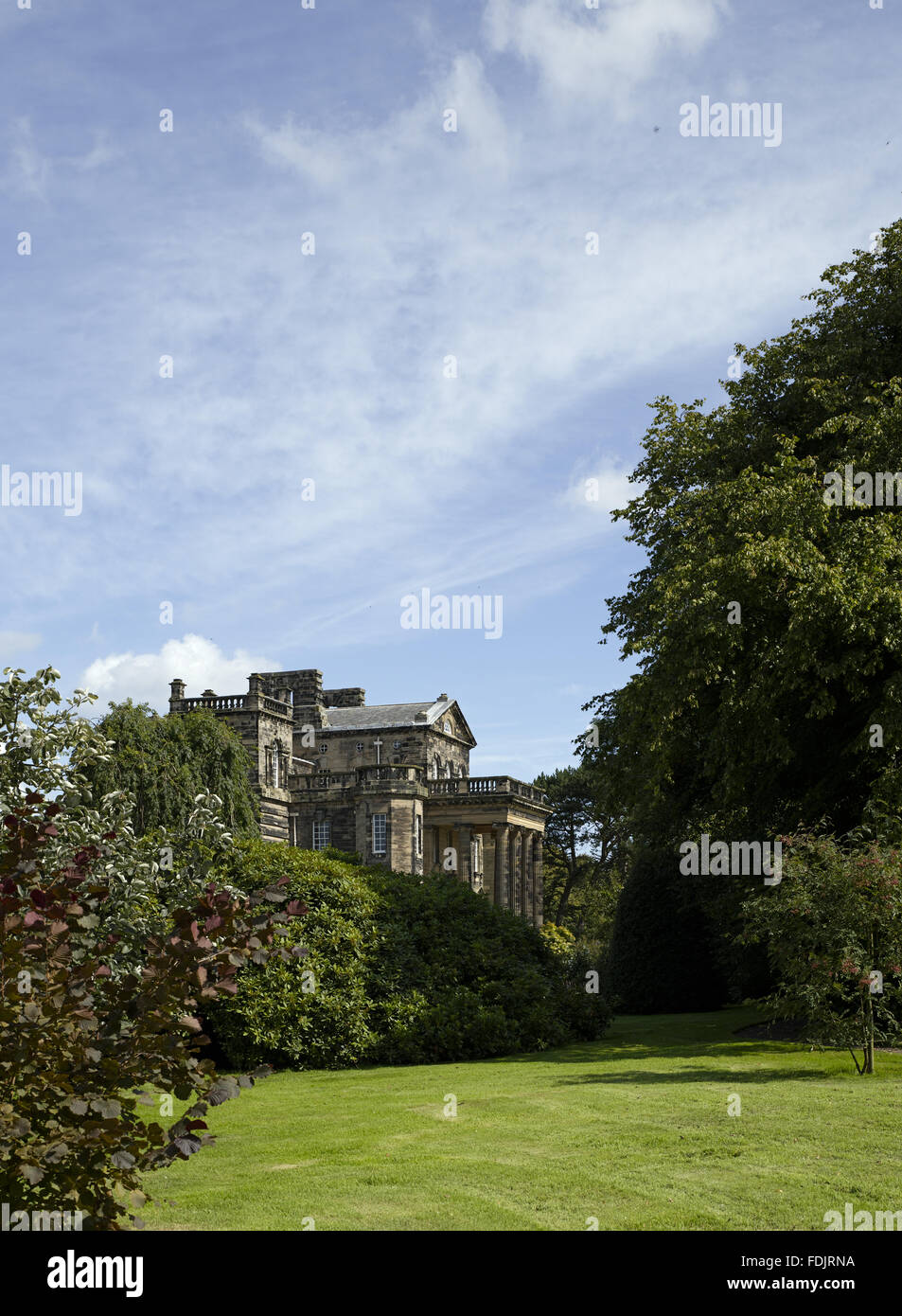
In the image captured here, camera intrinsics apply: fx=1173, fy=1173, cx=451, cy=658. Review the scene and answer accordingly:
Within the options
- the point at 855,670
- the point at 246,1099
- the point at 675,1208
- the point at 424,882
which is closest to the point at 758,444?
the point at 855,670

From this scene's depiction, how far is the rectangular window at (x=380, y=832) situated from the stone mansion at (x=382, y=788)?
55 mm

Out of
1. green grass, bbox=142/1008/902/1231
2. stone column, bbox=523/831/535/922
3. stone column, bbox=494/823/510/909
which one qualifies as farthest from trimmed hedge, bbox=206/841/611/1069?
stone column, bbox=523/831/535/922

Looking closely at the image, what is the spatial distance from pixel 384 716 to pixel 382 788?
11265 mm

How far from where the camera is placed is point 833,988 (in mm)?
15922

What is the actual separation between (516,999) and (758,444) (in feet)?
41.4

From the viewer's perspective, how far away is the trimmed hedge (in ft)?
59.8

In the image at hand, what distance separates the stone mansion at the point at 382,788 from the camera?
5691cm

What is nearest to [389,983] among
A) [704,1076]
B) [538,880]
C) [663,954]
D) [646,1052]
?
[646,1052]

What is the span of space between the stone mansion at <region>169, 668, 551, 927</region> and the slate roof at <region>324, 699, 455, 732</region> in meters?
0.08

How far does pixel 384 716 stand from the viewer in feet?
225

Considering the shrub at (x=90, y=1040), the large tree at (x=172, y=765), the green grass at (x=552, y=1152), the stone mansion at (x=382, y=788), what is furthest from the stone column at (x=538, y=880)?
the shrub at (x=90, y=1040)

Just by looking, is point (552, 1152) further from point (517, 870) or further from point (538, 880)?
point (538, 880)
